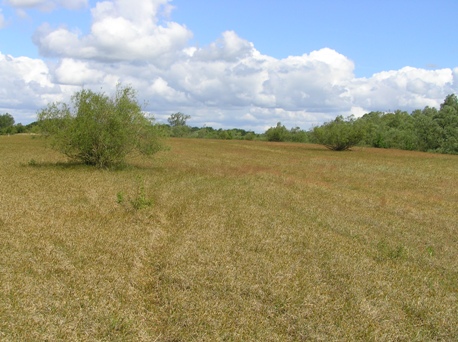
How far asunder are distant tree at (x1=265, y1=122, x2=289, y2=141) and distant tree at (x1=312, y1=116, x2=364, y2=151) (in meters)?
38.9

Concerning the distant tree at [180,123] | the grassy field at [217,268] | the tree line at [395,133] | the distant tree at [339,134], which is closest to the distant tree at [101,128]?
the grassy field at [217,268]

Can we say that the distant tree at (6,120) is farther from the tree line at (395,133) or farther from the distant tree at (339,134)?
the distant tree at (339,134)

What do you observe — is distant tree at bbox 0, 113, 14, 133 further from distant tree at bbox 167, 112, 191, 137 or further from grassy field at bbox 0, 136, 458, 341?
grassy field at bbox 0, 136, 458, 341

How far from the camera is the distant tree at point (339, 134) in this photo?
60062 mm

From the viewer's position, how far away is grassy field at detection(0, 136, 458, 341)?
21.5ft

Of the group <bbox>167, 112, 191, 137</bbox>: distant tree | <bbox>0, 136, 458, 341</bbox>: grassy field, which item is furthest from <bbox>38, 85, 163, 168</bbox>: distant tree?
<bbox>167, 112, 191, 137</bbox>: distant tree

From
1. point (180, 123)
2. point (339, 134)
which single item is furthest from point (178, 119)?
point (339, 134)

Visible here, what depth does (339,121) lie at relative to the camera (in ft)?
207

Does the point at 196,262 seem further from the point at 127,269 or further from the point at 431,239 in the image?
the point at 431,239

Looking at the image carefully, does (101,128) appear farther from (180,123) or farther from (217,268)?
(180,123)

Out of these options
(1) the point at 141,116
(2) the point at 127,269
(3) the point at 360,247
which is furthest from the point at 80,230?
(1) the point at 141,116

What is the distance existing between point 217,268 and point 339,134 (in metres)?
54.0

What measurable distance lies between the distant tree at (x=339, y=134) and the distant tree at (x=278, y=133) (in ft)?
128

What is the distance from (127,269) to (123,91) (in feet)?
59.7
